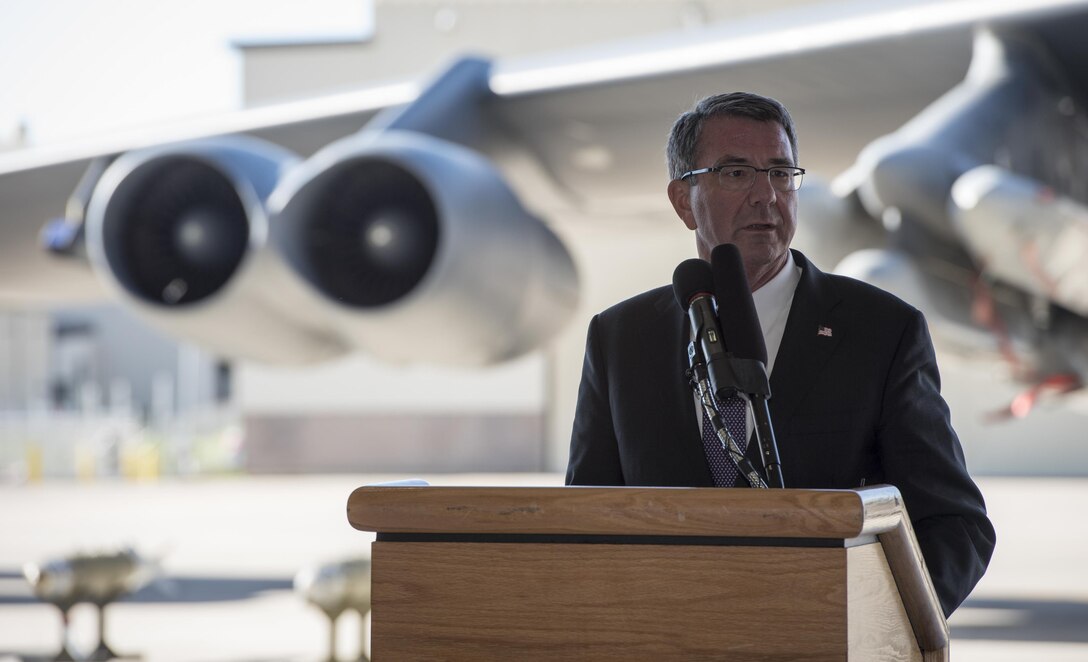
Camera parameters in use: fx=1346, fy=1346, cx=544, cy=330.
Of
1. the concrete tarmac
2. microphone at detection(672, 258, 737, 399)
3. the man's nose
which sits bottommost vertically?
the concrete tarmac

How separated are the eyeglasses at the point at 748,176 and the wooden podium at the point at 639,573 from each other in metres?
0.46

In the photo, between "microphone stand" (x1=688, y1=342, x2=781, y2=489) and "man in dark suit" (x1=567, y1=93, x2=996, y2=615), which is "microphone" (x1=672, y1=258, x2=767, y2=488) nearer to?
"microphone stand" (x1=688, y1=342, x2=781, y2=489)

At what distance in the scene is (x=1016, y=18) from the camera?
178 inches

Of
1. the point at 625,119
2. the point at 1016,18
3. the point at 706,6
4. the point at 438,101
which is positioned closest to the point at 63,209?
the point at 438,101

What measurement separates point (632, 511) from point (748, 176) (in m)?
0.52

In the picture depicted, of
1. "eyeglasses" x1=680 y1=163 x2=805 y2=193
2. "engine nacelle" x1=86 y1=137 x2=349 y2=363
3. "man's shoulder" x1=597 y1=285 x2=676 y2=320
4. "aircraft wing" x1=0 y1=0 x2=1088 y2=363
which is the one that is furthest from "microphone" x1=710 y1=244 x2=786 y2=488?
"engine nacelle" x1=86 y1=137 x2=349 y2=363

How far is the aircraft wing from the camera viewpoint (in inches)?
171

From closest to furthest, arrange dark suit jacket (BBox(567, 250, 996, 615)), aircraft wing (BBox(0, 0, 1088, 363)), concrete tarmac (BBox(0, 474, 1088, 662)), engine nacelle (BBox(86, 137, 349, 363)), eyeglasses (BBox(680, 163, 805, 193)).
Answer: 1. dark suit jacket (BBox(567, 250, 996, 615))
2. eyeglasses (BBox(680, 163, 805, 193))
3. aircraft wing (BBox(0, 0, 1088, 363))
4. engine nacelle (BBox(86, 137, 349, 363))
5. concrete tarmac (BBox(0, 474, 1088, 662))

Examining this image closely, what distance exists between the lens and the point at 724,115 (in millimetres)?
1445

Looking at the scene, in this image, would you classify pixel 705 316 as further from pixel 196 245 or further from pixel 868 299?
pixel 196 245

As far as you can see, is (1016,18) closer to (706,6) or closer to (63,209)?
(63,209)

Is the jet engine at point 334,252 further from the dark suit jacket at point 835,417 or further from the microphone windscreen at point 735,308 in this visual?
the microphone windscreen at point 735,308

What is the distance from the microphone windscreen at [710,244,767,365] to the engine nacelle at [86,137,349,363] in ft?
11.7

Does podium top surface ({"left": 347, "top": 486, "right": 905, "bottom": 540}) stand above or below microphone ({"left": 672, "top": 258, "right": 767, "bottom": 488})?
below
